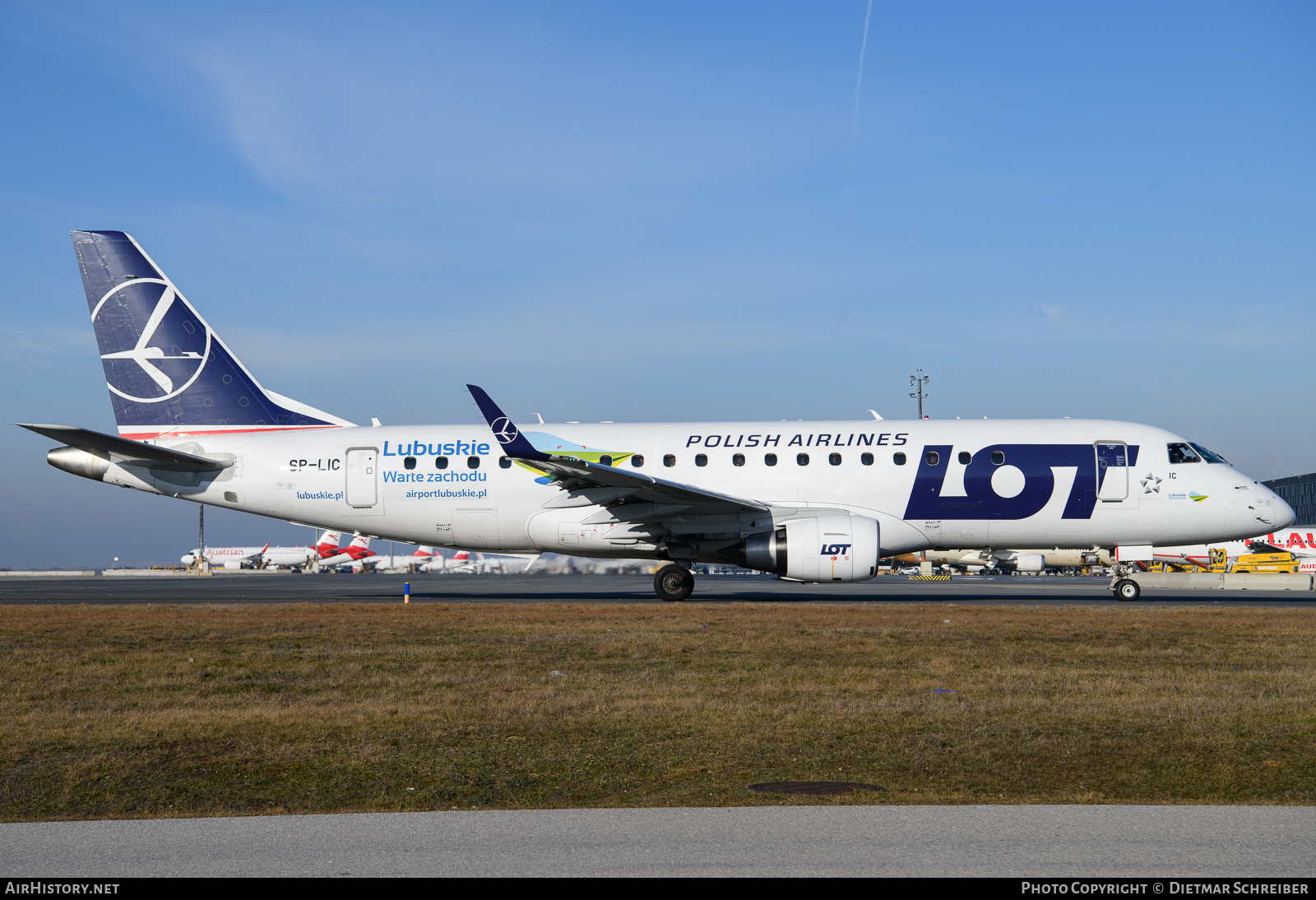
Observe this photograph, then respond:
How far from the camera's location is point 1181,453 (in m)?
23.7

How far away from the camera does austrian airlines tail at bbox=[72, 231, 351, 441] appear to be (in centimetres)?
2500

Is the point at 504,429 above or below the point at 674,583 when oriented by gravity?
above

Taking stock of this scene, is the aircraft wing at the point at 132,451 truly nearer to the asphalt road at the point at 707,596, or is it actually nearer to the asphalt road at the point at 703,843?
the asphalt road at the point at 707,596

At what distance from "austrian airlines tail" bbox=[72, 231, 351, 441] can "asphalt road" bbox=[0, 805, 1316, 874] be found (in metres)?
21.9

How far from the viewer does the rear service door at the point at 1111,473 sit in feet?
76.4

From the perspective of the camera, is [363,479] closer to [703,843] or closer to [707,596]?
[707,596]

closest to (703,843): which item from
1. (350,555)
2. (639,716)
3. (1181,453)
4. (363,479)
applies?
(639,716)

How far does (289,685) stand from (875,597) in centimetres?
1846

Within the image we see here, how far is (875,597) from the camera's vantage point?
86.4 ft

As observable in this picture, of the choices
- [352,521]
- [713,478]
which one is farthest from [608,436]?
[352,521]
